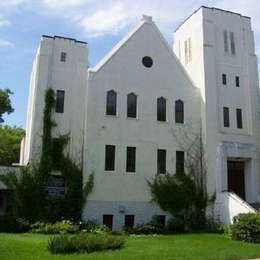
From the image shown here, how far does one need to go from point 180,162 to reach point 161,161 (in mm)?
1364

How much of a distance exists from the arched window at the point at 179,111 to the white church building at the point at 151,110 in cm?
7

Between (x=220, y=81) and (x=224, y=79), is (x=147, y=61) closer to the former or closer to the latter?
(x=220, y=81)

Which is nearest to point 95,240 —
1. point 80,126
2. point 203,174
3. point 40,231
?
point 40,231

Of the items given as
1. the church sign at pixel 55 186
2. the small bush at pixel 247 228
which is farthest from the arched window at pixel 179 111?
the small bush at pixel 247 228

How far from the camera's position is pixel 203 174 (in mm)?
28031

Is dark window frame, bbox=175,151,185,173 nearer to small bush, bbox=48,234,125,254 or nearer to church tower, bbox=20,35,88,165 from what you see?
church tower, bbox=20,35,88,165

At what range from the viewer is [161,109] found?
28609mm

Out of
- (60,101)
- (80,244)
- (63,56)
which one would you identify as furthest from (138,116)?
(80,244)

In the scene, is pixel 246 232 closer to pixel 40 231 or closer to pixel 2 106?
pixel 40 231

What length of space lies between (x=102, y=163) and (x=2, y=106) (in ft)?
41.4

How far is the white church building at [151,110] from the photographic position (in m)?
26.2

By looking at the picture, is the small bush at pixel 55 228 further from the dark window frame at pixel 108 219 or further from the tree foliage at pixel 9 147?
the tree foliage at pixel 9 147

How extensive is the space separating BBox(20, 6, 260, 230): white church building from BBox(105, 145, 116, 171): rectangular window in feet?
0.21

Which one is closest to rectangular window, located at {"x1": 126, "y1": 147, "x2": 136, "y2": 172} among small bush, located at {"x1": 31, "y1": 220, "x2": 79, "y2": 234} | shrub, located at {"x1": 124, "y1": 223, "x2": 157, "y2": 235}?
shrub, located at {"x1": 124, "y1": 223, "x2": 157, "y2": 235}
